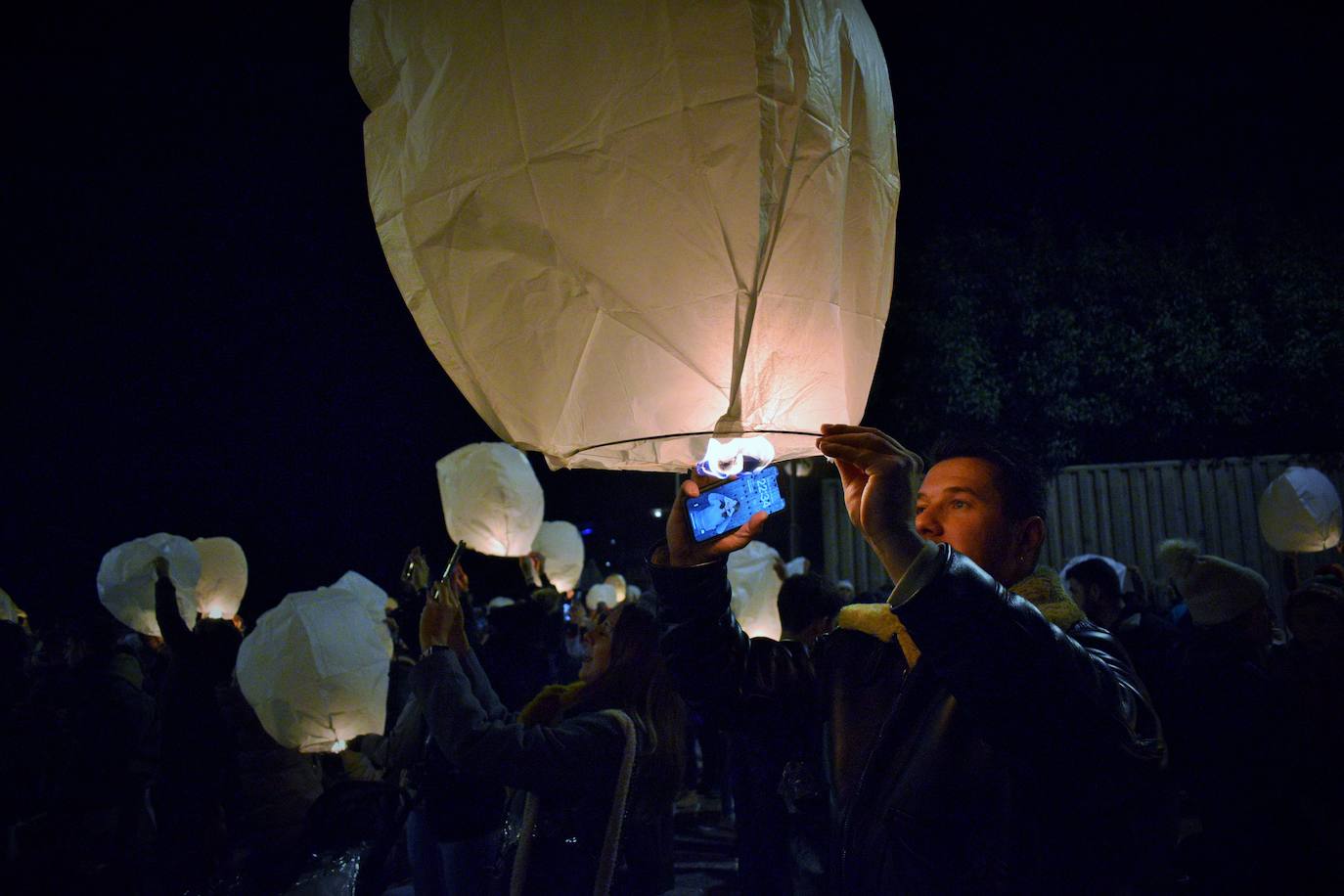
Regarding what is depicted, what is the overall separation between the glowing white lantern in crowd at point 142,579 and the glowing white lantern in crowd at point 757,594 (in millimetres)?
4575

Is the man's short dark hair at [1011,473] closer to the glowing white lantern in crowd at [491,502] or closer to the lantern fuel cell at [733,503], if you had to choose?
the lantern fuel cell at [733,503]

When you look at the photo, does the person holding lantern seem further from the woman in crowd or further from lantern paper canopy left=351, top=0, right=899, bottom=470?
the woman in crowd

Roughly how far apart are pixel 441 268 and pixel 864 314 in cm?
81

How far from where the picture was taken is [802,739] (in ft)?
7.20

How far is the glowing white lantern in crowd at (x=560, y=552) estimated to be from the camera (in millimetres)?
11578

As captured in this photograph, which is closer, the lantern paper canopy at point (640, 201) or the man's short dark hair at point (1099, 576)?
the lantern paper canopy at point (640, 201)

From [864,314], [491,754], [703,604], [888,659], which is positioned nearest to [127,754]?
[491,754]

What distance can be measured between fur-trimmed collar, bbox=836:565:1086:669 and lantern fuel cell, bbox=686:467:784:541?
1.12 feet

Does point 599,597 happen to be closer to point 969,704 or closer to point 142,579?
point 142,579

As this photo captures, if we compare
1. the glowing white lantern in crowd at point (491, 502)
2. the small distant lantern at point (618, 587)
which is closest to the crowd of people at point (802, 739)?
the glowing white lantern in crowd at point (491, 502)

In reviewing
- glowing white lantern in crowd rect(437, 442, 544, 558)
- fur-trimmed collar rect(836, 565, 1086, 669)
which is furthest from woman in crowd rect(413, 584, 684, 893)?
glowing white lantern in crowd rect(437, 442, 544, 558)

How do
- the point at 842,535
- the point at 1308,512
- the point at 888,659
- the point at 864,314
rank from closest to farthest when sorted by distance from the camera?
the point at 864,314 < the point at 888,659 < the point at 1308,512 < the point at 842,535

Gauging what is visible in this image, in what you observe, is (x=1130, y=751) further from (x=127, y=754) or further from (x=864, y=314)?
(x=127, y=754)

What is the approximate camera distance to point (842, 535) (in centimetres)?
1510
